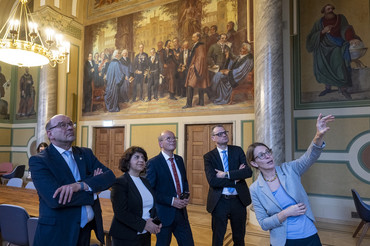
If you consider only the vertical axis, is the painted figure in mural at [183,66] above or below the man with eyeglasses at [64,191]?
above

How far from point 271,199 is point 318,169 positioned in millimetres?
5120

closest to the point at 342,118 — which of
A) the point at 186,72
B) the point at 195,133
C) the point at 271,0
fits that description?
the point at 271,0

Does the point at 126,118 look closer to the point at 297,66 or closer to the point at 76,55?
the point at 76,55

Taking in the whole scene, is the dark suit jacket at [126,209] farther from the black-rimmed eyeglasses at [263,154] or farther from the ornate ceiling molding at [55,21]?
the ornate ceiling molding at [55,21]

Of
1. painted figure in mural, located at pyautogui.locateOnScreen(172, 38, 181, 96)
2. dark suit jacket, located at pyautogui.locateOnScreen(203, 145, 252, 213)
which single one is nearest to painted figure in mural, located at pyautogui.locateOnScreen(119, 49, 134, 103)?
painted figure in mural, located at pyautogui.locateOnScreen(172, 38, 181, 96)

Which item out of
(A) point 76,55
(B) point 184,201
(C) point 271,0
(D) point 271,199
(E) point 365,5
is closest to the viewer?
(D) point 271,199

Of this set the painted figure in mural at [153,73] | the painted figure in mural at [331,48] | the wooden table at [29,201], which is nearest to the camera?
the wooden table at [29,201]

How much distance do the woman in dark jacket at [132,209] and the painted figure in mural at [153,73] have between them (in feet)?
19.9

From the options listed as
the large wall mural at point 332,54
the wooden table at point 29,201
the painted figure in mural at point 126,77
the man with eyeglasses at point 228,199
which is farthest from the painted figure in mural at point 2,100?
the large wall mural at point 332,54

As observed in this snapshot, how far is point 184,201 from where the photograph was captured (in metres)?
2.85

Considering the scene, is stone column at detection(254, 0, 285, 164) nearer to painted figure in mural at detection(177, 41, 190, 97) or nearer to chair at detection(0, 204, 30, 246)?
painted figure in mural at detection(177, 41, 190, 97)

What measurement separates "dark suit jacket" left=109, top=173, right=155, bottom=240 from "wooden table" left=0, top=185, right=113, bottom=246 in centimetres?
33

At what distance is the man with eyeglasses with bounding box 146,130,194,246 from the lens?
111 inches

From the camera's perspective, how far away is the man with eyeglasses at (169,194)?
2.83 metres
